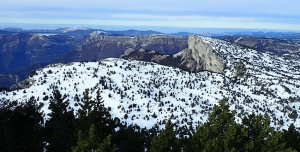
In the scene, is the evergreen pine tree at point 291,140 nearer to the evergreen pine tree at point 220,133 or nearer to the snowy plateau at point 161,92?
the evergreen pine tree at point 220,133

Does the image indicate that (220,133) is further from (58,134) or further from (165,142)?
(58,134)

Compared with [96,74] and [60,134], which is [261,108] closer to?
[96,74]

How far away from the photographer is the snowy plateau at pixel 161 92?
86875mm

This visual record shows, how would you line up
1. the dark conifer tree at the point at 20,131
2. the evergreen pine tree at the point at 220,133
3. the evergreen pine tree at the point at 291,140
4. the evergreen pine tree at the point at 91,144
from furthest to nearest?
the evergreen pine tree at the point at 291,140 → the dark conifer tree at the point at 20,131 → the evergreen pine tree at the point at 220,133 → the evergreen pine tree at the point at 91,144

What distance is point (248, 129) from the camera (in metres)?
28.2

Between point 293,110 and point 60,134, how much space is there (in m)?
112

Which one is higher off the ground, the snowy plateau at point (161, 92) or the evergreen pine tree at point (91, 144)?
the evergreen pine tree at point (91, 144)

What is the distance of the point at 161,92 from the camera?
10675 cm

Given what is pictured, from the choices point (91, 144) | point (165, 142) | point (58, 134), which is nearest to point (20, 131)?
point (58, 134)

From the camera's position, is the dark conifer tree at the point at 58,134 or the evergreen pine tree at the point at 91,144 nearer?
the evergreen pine tree at the point at 91,144

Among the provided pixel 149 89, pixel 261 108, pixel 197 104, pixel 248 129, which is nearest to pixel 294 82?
pixel 261 108

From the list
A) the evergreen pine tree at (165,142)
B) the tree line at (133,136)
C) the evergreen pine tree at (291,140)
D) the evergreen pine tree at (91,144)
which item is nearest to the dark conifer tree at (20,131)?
the tree line at (133,136)

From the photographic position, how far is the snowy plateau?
8688 centimetres

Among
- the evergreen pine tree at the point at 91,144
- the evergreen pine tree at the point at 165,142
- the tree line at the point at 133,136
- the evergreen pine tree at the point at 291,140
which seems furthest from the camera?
the evergreen pine tree at the point at 291,140
